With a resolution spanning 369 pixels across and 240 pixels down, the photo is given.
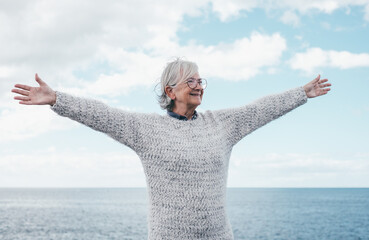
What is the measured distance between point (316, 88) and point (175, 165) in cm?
129

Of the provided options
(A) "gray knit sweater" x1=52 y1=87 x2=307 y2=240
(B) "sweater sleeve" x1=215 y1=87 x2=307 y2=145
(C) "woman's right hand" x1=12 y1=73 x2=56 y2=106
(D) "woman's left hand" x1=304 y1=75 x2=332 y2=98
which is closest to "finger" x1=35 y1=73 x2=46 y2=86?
(C) "woman's right hand" x1=12 y1=73 x2=56 y2=106

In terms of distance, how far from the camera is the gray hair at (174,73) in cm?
280

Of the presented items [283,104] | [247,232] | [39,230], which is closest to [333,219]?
[247,232]

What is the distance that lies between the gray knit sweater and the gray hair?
157 millimetres

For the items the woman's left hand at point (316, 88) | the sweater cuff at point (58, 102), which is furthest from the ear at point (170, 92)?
the woman's left hand at point (316, 88)

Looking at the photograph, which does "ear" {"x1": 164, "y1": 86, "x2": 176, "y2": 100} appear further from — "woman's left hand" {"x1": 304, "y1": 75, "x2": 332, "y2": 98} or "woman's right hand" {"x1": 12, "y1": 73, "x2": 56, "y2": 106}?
"woman's left hand" {"x1": 304, "y1": 75, "x2": 332, "y2": 98}

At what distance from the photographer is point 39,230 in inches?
1758

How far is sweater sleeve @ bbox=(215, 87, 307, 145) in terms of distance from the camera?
299 centimetres

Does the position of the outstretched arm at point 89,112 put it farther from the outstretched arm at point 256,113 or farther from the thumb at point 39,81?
the outstretched arm at point 256,113

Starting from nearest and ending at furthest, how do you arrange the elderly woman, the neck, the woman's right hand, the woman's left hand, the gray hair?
Answer: the woman's right hand → the elderly woman → the gray hair → the neck → the woman's left hand

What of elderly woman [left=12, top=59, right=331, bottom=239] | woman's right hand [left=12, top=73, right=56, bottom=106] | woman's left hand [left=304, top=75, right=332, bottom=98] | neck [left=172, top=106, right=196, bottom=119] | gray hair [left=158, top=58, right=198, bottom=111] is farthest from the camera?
woman's left hand [left=304, top=75, right=332, bottom=98]

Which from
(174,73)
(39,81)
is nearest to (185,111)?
(174,73)

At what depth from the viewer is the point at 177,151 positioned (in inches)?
107

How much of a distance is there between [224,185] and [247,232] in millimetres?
41444
